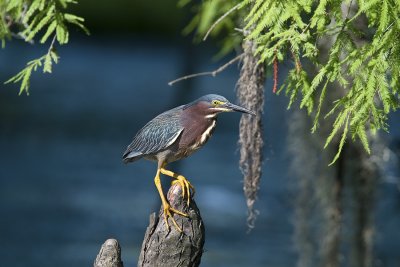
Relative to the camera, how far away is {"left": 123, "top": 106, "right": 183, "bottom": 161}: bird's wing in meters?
3.82

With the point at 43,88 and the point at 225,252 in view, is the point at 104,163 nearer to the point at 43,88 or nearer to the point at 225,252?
the point at 225,252

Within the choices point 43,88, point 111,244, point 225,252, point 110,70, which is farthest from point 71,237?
point 110,70

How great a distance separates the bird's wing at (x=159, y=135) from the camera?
150 inches

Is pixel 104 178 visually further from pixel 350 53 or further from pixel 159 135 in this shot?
pixel 350 53

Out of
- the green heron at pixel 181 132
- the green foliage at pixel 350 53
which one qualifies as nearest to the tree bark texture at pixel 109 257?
the green heron at pixel 181 132

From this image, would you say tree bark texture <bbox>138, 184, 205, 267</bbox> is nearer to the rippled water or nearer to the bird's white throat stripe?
the bird's white throat stripe

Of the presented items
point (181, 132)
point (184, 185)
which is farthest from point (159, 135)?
point (184, 185)

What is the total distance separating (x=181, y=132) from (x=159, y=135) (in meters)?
0.09

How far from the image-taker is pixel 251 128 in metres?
4.73

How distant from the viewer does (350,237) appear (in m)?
6.81

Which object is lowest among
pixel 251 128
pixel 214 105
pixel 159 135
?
pixel 159 135

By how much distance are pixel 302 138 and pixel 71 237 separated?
16.7 ft

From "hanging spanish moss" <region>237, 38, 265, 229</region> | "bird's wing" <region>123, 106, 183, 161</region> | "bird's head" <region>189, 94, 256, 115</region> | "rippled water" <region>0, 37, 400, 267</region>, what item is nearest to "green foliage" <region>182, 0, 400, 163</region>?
"bird's head" <region>189, 94, 256, 115</region>

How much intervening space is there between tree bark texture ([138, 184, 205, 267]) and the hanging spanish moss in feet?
3.08
